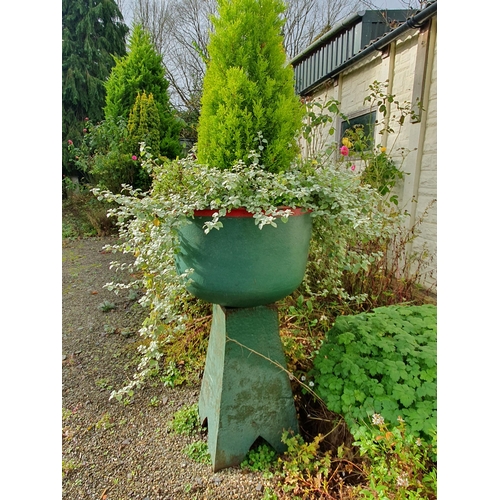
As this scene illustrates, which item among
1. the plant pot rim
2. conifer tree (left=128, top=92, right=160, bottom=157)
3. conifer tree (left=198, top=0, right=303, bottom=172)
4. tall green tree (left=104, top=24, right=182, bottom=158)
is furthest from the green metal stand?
tall green tree (left=104, top=24, right=182, bottom=158)

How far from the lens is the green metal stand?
1.44 metres

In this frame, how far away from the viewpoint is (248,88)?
4.34ft

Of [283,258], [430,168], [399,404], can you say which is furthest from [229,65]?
[430,168]

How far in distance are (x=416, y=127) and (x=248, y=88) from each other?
2676 mm

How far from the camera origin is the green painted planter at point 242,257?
1222mm

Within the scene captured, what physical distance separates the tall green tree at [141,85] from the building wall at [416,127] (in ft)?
10.5

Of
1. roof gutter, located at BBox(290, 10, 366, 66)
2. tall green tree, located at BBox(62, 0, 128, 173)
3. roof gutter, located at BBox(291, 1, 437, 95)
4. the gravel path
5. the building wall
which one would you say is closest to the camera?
the gravel path

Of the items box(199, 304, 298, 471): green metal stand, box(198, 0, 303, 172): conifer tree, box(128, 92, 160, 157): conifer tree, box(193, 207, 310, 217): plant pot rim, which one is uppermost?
box(128, 92, 160, 157): conifer tree

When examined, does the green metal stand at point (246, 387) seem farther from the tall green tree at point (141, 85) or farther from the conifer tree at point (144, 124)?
the tall green tree at point (141, 85)

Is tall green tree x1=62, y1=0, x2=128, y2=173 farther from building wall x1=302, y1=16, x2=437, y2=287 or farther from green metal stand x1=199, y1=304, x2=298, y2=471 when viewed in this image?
green metal stand x1=199, y1=304, x2=298, y2=471

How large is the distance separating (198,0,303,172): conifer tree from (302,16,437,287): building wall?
2082mm

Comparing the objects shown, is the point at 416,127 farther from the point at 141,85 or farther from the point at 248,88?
the point at 141,85

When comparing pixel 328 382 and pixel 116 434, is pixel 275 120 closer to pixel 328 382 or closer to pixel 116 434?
pixel 328 382

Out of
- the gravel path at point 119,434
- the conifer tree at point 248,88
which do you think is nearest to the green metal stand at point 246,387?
the gravel path at point 119,434
